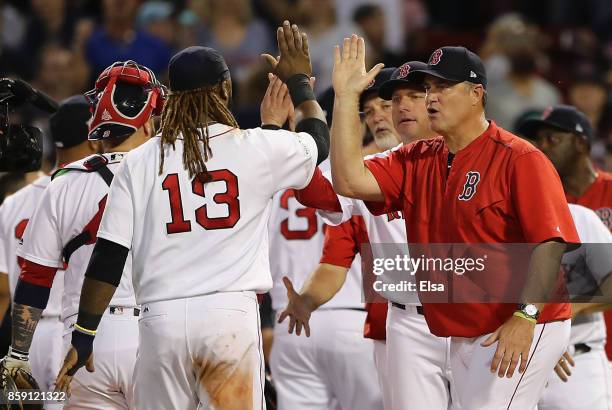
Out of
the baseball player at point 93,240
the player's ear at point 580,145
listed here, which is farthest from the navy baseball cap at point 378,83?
the baseball player at point 93,240

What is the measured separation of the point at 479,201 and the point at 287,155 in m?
0.90

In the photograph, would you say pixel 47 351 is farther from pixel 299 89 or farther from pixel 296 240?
pixel 299 89

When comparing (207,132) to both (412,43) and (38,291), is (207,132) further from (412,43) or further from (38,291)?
(412,43)

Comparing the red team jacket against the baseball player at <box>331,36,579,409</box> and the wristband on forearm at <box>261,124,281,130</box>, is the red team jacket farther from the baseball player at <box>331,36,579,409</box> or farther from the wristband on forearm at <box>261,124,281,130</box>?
the wristband on forearm at <box>261,124,281,130</box>

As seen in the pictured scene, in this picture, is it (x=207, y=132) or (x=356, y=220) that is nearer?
(x=207, y=132)

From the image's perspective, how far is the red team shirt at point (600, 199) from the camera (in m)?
7.24

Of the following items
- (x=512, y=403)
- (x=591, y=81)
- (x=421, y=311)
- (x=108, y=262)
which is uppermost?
(x=591, y=81)

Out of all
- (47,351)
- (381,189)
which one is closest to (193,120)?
(381,189)

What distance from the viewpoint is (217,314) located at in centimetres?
464

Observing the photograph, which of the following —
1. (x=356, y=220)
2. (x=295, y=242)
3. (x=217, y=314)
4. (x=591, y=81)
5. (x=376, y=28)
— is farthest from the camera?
(x=376, y=28)

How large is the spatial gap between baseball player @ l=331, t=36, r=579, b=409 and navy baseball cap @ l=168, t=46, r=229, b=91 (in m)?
0.59

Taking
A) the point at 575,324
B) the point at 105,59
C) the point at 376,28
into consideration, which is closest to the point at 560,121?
the point at 575,324

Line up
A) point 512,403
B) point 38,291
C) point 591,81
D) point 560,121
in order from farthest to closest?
point 591,81 < point 560,121 < point 38,291 < point 512,403

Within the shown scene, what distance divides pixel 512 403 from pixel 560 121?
2.97m
